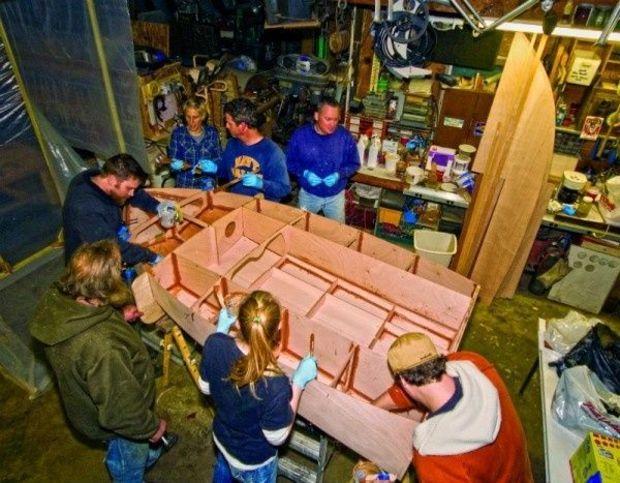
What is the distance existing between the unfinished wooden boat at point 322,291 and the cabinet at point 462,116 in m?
2.69

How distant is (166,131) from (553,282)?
614 cm

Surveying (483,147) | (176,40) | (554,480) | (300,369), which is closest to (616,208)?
(483,147)

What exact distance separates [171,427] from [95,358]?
74.5 inches

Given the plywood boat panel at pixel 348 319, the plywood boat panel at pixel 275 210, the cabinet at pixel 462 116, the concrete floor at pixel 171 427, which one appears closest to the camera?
the plywood boat panel at pixel 348 319

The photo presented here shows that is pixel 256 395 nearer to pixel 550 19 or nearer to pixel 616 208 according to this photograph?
pixel 550 19

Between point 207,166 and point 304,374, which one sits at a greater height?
point 207,166

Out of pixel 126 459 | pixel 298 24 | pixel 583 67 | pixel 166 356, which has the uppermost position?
pixel 298 24

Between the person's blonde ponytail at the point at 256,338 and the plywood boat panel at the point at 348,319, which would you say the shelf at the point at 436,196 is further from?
the person's blonde ponytail at the point at 256,338

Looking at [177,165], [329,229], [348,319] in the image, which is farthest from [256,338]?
[177,165]

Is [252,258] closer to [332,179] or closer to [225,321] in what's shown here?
[225,321]

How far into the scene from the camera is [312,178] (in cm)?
467

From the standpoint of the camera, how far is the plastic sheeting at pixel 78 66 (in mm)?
3680

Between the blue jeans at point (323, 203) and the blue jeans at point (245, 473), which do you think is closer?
the blue jeans at point (245, 473)

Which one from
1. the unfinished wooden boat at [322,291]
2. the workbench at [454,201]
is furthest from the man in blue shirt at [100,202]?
the workbench at [454,201]
